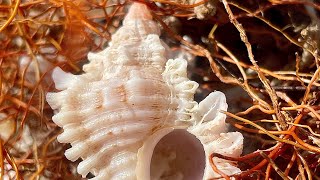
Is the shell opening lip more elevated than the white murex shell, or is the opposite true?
the white murex shell

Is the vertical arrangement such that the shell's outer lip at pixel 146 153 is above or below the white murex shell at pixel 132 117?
below

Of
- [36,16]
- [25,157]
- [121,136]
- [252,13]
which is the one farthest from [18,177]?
[252,13]

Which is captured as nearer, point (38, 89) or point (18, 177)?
point (18, 177)

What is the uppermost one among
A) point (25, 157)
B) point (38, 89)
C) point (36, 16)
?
point (36, 16)

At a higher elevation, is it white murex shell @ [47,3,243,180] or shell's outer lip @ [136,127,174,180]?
white murex shell @ [47,3,243,180]

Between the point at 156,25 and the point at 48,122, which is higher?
the point at 156,25

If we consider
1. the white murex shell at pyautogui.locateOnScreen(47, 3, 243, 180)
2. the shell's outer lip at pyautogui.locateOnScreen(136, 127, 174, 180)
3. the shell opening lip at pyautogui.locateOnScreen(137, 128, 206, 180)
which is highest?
the white murex shell at pyautogui.locateOnScreen(47, 3, 243, 180)

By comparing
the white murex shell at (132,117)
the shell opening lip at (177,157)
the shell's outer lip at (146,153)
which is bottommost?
the shell opening lip at (177,157)

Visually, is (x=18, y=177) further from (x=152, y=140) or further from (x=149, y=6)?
(x=149, y=6)
